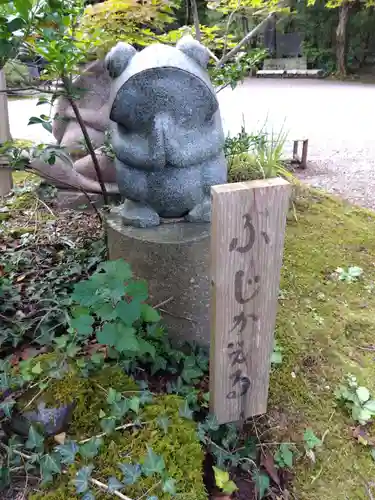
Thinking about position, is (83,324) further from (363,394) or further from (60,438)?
(363,394)

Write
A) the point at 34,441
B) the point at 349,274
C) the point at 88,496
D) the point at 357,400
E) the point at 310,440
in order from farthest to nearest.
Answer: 1. the point at 349,274
2. the point at 357,400
3. the point at 310,440
4. the point at 34,441
5. the point at 88,496

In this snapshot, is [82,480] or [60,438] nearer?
[82,480]

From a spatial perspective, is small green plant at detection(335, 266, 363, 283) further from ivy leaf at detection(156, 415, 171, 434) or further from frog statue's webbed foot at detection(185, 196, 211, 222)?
ivy leaf at detection(156, 415, 171, 434)

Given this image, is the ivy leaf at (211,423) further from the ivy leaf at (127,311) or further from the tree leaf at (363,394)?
the tree leaf at (363,394)

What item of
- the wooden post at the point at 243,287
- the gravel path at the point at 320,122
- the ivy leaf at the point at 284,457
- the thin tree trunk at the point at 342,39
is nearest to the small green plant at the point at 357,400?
the ivy leaf at the point at 284,457

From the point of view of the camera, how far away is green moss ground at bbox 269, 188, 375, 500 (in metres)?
1.72

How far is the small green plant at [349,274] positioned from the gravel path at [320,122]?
1.68 metres

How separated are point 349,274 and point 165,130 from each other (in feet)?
5.80

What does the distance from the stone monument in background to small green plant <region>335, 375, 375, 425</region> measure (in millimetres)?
677

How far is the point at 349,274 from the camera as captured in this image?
293 centimetres

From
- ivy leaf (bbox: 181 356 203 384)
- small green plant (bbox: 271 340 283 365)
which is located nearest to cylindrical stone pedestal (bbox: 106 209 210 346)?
ivy leaf (bbox: 181 356 203 384)

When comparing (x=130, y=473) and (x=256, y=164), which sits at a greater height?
(x=256, y=164)

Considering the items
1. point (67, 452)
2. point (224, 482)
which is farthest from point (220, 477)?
point (67, 452)

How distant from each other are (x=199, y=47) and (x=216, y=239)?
3.08 feet
